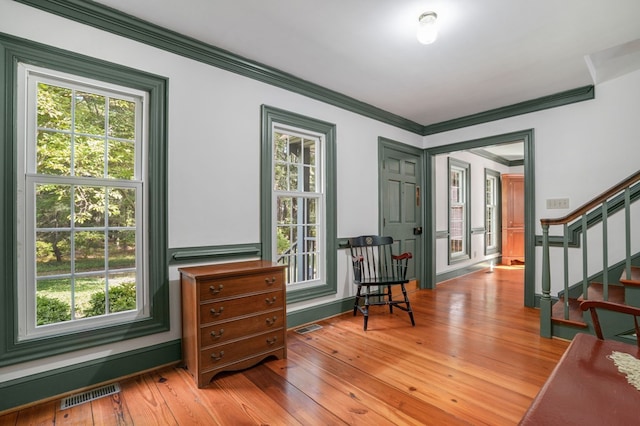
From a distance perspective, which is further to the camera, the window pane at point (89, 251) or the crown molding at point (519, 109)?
the crown molding at point (519, 109)

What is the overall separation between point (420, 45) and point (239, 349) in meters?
2.85

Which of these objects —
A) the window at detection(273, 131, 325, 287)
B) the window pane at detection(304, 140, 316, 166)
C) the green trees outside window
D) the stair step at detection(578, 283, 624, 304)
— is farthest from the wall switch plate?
the green trees outside window

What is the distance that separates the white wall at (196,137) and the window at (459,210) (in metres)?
3.75

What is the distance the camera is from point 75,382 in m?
2.07

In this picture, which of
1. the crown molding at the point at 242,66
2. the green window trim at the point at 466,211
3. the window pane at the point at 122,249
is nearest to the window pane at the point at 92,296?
the window pane at the point at 122,249

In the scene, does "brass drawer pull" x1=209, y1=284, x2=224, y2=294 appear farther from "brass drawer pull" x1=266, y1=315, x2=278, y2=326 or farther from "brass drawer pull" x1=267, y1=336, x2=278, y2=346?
"brass drawer pull" x1=267, y1=336, x2=278, y2=346

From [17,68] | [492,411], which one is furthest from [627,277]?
[17,68]

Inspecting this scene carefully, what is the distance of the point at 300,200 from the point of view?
3.54 metres

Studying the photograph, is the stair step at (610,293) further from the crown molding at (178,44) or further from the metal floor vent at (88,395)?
the metal floor vent at (88,395)

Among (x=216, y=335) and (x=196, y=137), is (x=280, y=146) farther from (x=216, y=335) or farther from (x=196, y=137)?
(x=216, y=335)

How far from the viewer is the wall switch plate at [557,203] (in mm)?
3744

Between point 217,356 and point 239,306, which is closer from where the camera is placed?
point 217,356

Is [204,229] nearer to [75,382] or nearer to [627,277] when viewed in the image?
[75,382]

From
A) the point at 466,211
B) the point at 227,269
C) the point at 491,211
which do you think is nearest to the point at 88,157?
the point at 227,269
